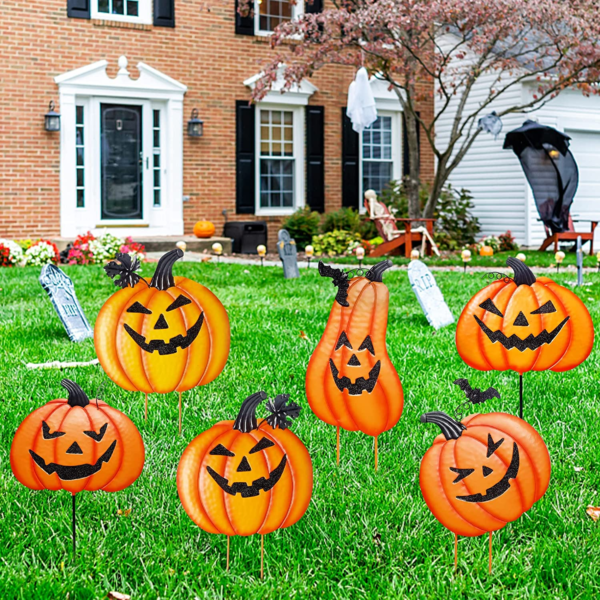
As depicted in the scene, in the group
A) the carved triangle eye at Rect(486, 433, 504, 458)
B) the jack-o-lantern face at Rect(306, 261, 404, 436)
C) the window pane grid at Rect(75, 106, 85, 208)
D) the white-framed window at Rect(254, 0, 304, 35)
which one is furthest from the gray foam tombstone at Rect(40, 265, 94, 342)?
the white-framed window at Rect(254, 0, 304, 35)

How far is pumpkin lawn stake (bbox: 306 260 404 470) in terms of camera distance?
2578mm

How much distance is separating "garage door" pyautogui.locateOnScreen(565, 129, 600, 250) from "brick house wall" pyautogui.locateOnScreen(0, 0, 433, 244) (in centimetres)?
500

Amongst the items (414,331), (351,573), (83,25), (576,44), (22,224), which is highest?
(83,25)

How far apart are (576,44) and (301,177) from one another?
18.8 feet

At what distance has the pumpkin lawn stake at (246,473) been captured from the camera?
6.59 feet

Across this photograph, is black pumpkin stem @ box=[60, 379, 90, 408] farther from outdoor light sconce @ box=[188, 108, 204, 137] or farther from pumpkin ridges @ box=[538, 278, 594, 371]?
outdoor light sconce @ box=[188, 108, 204, 137]

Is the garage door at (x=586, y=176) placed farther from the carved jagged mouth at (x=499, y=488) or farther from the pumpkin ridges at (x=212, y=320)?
the carved jagged mouth at (x=499, y=488)

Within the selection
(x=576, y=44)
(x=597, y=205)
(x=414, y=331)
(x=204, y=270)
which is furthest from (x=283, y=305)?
(x=597, y=205)

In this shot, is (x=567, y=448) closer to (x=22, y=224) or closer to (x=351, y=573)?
(x=351, y=573)

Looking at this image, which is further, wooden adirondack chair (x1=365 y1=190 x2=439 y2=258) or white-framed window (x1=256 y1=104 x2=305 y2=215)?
white-framed window (x1=256 y1=104 x2=305 y2=215)

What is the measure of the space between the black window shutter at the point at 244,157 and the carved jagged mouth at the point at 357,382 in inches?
484

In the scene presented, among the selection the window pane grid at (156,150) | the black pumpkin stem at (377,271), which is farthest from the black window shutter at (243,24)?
the black pumpkin stem at (377,271)

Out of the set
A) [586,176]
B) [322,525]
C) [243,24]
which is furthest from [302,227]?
[322,525]

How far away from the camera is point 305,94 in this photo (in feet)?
49.9
